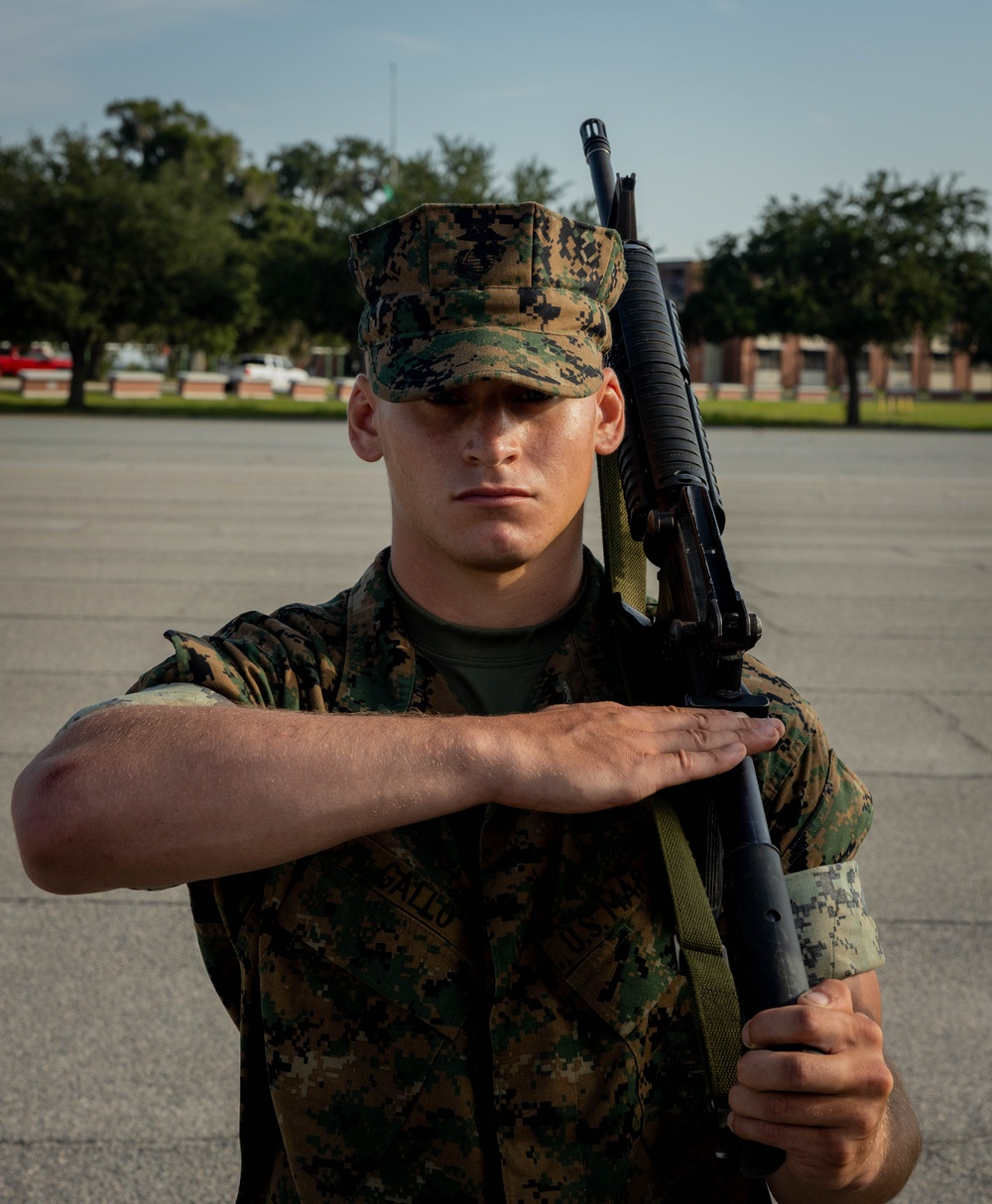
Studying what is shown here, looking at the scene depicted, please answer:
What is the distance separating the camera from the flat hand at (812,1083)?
1365mm

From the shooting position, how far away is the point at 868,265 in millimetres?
39719

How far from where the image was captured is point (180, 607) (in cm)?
875

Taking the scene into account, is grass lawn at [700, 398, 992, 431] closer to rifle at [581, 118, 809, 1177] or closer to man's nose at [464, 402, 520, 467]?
rifle at [581, 118, 809, 1177]

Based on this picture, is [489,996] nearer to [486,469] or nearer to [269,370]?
[486,469]

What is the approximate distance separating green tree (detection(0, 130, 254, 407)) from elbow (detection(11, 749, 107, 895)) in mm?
37691

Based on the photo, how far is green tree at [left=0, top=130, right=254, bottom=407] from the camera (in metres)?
→ 37.2

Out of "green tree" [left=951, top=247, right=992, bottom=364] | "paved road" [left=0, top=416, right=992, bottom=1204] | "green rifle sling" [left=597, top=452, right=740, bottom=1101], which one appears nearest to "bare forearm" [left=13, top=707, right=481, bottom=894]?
"green rifle sling" [left=597, top=452, right=740, bottom=1101]

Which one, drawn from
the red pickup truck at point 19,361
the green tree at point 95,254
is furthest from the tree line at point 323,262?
the red pickup truck at point 19,361

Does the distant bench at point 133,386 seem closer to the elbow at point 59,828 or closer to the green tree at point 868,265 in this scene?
the green tree at point 868,265

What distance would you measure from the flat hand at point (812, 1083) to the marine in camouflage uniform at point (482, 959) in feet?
0.89

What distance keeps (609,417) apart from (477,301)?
13.1 inches

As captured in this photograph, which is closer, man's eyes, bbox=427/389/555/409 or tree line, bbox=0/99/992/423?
man's eyes, bbox=427/389/555/409

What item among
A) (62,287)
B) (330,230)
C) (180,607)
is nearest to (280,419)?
(62,287)

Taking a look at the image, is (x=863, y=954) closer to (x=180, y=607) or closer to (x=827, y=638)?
(x=827, y=638)
